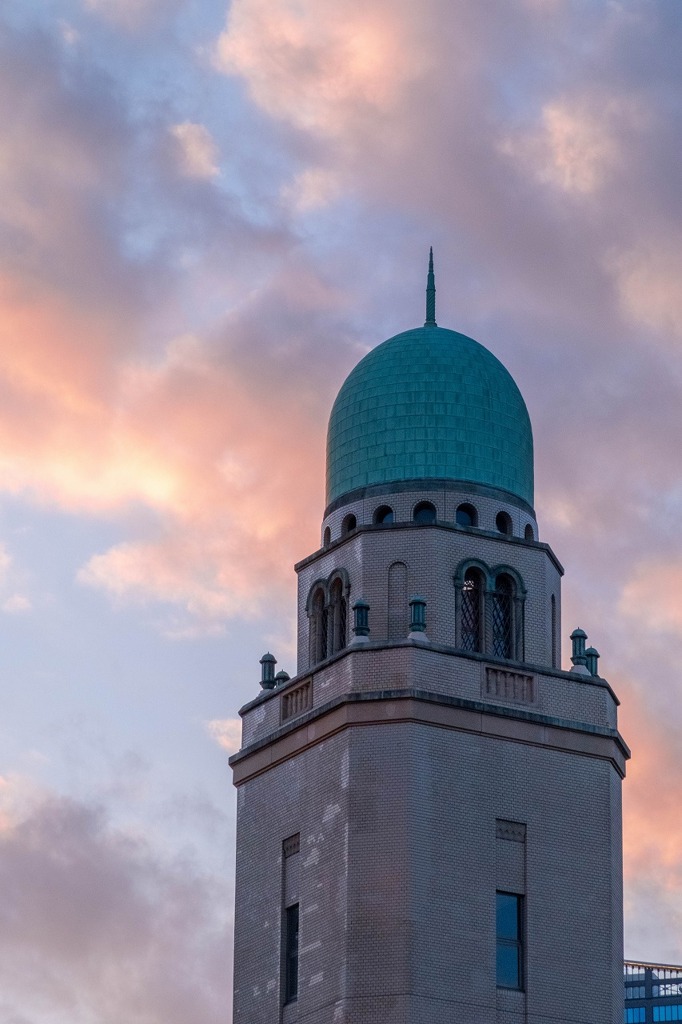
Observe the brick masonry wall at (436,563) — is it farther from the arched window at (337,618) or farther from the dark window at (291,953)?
the dark window at (291,953)

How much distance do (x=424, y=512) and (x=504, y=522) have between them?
2.09m

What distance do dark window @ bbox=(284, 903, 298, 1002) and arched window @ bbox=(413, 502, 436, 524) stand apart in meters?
9.76

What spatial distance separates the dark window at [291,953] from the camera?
5094 cm

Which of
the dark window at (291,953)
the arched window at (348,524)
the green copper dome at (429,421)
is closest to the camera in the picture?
the dark window at (291,953)

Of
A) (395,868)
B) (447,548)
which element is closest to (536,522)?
(447,548)

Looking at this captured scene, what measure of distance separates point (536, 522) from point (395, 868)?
11116 millimetres

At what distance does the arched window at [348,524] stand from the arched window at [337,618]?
1378 millimetres

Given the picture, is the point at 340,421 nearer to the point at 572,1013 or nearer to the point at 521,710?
the point at 521,710

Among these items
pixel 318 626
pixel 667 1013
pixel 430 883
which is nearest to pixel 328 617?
pixel 318 626

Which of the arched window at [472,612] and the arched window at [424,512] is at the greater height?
the arched window at [424,512]

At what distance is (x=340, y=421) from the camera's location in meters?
56.7

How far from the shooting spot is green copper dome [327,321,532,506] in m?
55.0

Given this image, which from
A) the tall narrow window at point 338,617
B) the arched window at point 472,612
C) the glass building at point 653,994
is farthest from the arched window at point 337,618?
the glass building at point 653,994

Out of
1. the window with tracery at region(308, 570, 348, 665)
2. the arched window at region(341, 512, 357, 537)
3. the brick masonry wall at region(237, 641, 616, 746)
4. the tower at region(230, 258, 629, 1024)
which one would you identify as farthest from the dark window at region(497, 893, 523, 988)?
the arched window at region(341, 512, 357, 537)
